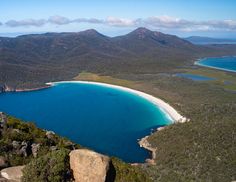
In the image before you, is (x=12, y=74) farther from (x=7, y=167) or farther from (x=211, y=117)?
(x=7, y=167)

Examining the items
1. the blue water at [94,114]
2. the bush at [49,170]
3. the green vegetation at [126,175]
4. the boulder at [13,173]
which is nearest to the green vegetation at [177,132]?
the green vegetation at [126,175]

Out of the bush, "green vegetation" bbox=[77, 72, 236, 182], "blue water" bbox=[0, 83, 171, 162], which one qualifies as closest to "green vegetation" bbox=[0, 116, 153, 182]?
the bush

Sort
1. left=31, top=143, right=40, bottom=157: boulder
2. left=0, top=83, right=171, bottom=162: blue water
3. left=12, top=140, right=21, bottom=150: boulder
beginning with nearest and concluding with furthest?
left=12, top=140, right=21, bottom=150: boulder → left=31, top=143, right=40, bottom=157: boulder → left=0, top=83, right=171, bottom=162: blue water

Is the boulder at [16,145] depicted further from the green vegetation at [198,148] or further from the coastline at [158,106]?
the coastline at [158,106]

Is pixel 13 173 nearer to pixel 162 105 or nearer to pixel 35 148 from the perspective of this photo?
pixel 35 148

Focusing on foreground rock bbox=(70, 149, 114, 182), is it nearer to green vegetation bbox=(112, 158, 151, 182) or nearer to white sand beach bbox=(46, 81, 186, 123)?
green vegetation bbox=(112, 158, 151, 182)

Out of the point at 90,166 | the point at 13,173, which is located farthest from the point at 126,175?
the point at 13,173

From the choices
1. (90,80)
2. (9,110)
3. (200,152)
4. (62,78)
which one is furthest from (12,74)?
(200,152)
